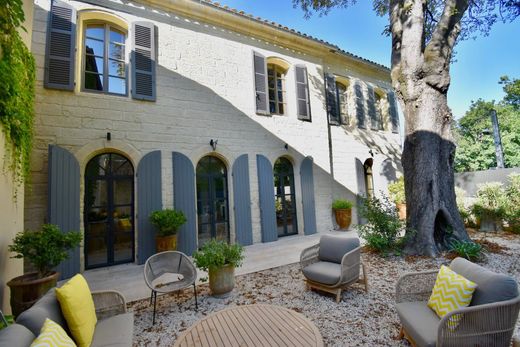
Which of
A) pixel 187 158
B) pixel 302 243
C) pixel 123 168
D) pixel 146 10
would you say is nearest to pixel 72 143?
pixel 123 168

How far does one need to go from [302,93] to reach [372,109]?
3.73 m

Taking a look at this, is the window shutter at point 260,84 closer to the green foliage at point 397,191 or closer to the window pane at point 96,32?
the window pane at point 96,32

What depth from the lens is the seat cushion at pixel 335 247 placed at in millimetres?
3527

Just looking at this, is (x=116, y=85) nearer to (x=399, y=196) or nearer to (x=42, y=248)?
(x=42, y=248)

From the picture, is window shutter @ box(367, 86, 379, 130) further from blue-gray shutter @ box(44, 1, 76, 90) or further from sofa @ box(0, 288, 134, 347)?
sofa @ box(0, 288, 134, 347)

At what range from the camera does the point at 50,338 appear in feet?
4.47

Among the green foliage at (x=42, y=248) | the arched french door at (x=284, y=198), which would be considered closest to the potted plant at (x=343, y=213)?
the arched french door at (x=284, y=198)

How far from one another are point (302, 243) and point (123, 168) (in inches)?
187

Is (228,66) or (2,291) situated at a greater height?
(228,66)

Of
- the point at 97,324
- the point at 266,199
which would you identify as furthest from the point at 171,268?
the point at 266,199

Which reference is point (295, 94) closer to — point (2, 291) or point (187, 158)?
point (187, 158)

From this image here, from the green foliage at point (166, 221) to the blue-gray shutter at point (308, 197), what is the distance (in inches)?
149

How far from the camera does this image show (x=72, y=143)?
491 cm

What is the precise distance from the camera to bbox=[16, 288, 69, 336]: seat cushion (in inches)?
60.1
